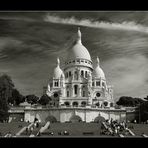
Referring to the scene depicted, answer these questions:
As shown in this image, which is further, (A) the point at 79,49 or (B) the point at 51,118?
(B) the point at 51,118

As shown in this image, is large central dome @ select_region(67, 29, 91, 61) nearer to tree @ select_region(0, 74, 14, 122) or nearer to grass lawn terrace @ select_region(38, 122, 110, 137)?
grass lawn terrace @ select_region(38, 122, 110, 137)

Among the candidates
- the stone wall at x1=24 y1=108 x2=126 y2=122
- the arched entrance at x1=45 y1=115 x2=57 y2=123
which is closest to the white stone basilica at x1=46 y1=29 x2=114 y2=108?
the stone wall at x1=24 y1=108 x2=126 y2=122

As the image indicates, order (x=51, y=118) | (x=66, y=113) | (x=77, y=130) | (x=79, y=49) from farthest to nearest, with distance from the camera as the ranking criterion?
1. (x=66, y=113)
2. (x=51, y=118)
3. (x=79, y=49)
4. (x=77, y=130)

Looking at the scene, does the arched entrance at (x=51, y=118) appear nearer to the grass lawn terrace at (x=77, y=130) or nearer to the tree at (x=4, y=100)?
the tree at (x=4, y=100)

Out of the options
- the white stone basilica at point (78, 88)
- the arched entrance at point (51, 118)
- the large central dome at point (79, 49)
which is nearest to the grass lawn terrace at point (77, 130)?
the large central dome at point (79, 49)

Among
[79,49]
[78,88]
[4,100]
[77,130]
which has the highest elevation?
[79,49]

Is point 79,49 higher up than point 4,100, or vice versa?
point 79,49

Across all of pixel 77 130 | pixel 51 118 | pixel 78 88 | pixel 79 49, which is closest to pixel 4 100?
pixel 79 49

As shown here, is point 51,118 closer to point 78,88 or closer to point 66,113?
point 66,113

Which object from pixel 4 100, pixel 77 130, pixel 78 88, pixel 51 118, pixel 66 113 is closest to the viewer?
pixel 77 130

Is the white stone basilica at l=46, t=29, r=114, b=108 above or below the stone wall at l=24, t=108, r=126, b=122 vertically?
above
